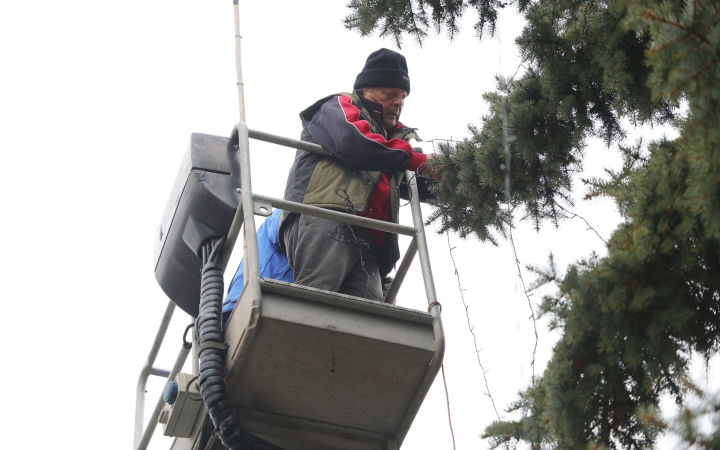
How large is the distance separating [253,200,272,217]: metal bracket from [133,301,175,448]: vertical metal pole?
1603 millimetres

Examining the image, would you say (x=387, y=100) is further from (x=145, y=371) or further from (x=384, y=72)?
(x=145, y=371)

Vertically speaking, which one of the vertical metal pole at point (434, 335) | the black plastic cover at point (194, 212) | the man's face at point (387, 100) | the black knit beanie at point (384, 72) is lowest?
the vertical metal pole at point (434, 335)

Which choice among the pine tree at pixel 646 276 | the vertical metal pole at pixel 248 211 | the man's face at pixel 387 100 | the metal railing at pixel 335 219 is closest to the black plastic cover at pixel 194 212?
Answer: the metal railing at pixel 335 219

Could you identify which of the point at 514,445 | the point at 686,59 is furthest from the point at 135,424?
the point at 686,59

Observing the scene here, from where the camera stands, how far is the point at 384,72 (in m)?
6.38

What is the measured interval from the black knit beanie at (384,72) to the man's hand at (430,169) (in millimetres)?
555

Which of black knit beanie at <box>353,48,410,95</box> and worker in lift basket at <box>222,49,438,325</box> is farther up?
black knit beanie at <box>353,48,410,95</box>

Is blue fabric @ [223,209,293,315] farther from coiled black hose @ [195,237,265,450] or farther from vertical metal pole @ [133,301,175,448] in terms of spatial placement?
vertical metal pole @ [133,301,175,448]

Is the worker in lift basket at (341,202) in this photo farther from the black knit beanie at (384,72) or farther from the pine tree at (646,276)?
the pine tree at (646,276)

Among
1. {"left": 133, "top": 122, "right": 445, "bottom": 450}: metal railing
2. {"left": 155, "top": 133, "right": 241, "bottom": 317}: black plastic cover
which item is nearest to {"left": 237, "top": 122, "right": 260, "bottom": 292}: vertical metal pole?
{"left": 133, "top": 122, "right": 445, "bottom": 450}: metal railing

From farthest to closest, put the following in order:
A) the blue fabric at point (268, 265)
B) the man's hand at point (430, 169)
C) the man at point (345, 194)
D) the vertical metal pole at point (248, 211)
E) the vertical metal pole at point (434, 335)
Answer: the man's hand at point (430, 169) < the blue fabric at point (268, 265) < the man at point (345, 194) < the vertical metal pole at point (434, 335) < the vertical metal pole at point (248, 211)

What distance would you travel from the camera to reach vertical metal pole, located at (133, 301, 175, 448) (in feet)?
22.2

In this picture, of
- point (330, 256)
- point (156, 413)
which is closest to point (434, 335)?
point (330, 256)

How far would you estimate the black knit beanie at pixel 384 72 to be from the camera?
6.38 meters
